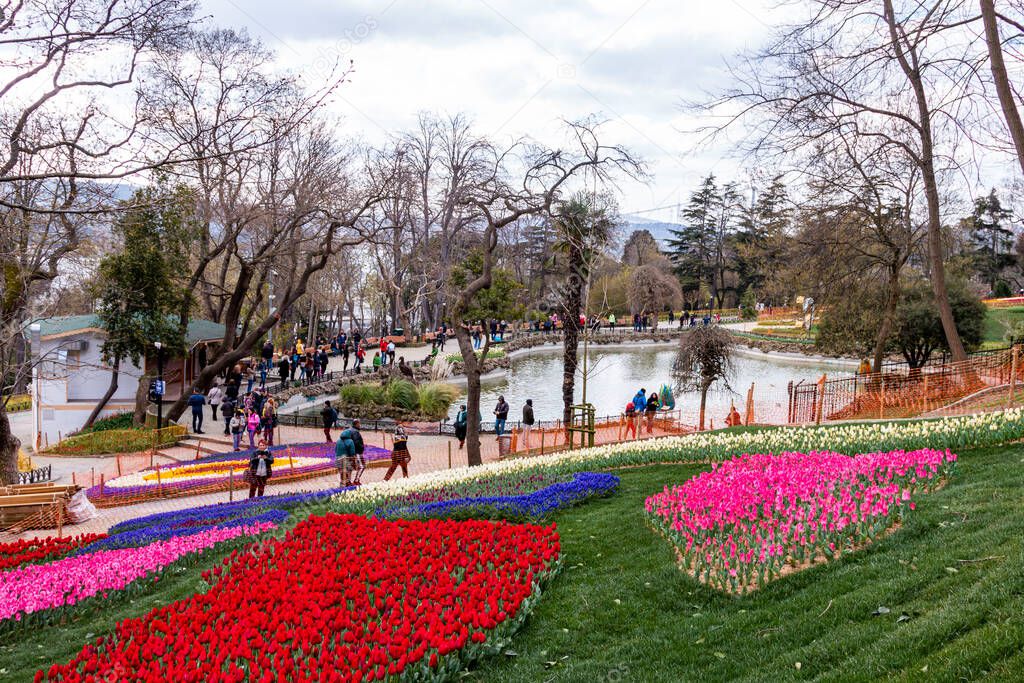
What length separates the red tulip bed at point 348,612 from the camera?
6.09 metres

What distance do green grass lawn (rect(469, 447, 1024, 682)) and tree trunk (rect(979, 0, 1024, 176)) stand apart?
18.3ft

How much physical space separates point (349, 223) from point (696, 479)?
16878 millimetres

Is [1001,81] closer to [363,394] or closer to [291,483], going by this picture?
[291,483]

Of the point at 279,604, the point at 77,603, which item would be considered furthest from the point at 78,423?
the point at 279,604

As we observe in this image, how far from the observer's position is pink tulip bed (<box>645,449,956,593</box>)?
7176 millimetres

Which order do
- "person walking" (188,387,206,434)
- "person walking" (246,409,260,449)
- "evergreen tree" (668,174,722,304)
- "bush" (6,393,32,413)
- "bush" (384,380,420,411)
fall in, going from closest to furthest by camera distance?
"person walking" (246,409,260,449)
"person walking" (188,387,206,434)
"bush" (384,380,420,411)
"bush" (6,393,32,413)
"evergreen tree" (668,174,722,304)

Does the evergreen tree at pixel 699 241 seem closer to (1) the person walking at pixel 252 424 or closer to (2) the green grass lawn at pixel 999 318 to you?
(2) the green grass lawn at pixel 999 318

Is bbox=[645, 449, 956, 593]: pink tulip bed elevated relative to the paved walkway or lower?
elevated

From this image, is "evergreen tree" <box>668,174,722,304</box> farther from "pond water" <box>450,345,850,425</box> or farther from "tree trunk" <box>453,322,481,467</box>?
"tree trunk" <box>453,322,481,467</box>

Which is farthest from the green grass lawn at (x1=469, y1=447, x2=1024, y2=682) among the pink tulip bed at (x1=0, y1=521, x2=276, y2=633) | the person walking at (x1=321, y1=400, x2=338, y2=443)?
the person walking at (x1=321, y1=400, x2=338, y2=443)

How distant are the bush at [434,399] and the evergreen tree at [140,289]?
9157mm

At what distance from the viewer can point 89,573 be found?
9492mm

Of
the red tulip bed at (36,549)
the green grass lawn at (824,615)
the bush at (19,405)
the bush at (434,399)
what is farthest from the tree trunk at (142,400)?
the green grass lawn at (824,615)

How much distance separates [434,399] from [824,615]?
2497 cm
